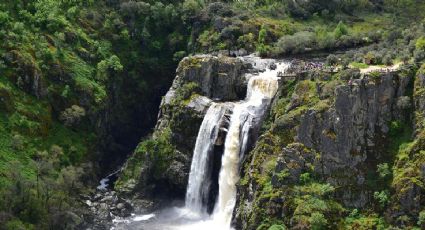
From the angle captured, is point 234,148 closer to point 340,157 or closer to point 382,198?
point 340,157

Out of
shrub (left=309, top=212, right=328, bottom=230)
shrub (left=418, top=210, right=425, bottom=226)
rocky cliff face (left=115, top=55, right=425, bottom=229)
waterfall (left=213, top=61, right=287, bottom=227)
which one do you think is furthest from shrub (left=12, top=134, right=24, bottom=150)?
shrub (left=418, top=210, right=425, bottom=226)

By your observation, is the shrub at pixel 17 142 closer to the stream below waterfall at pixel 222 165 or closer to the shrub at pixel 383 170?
the stream below waterfall at pixel 222 165

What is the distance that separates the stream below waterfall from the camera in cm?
8894

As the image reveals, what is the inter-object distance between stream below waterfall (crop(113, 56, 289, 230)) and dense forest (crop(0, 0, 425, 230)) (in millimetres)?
4636

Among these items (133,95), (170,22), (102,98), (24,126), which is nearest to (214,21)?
(170,22)

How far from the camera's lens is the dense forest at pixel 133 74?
7600 cm

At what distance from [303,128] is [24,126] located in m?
42.4

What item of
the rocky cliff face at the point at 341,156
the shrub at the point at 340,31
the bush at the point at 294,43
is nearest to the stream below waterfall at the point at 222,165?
the rocky cliff face at the point at 341,156

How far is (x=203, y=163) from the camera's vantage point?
94125 millimetres

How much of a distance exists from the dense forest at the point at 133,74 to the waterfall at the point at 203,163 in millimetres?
6851

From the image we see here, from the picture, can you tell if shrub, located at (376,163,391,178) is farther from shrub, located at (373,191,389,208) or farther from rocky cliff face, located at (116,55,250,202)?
rocky cliff face, located at (116,55,250,202)

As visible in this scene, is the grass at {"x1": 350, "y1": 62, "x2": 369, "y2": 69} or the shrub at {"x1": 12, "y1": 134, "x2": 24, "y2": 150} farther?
the shrub at {"x1": 12, "y1": 134, "x2": 24, "y2": 150}

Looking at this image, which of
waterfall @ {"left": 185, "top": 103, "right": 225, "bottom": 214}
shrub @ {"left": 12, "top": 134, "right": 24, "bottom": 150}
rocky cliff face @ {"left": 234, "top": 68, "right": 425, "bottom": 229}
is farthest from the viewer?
waterfall @ {"left": 185, "top": 103, "right": 225, "bottom": 214}

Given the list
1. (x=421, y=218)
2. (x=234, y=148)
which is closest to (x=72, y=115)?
(x=234, y=148)
